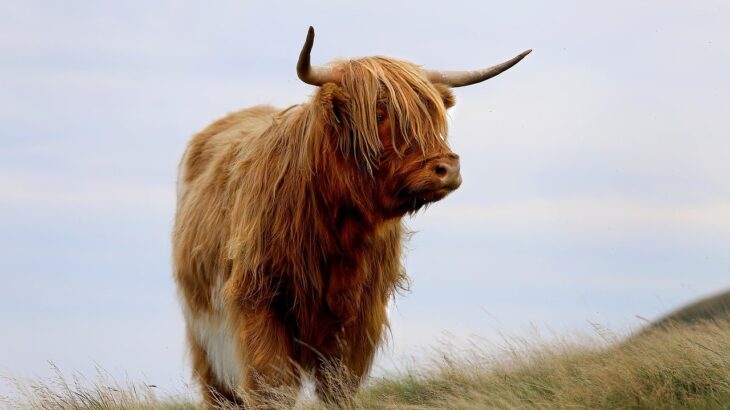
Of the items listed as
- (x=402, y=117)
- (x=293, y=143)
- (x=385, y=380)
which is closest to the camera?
(x=402, y=117)

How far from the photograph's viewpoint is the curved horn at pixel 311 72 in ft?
22.6

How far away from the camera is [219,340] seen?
8.44 meters

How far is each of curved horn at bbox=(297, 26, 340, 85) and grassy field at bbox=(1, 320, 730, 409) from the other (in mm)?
2095

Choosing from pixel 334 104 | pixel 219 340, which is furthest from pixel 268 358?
pixel 334 104

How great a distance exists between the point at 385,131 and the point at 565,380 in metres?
2.15

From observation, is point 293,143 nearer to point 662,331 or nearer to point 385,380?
point 385,380

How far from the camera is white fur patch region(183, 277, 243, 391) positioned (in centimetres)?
797

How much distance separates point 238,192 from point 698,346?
3.22m

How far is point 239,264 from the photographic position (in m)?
7.67

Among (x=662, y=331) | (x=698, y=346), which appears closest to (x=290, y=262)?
(x=698, y=346)

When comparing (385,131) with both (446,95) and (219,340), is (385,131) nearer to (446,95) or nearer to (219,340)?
(446,95)

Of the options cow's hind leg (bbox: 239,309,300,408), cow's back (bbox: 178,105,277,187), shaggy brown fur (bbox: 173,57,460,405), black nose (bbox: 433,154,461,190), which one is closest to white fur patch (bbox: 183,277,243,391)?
shaggy brown fur (bbox: 173,57,460,405)

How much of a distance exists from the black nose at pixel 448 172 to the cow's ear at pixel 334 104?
0.66m

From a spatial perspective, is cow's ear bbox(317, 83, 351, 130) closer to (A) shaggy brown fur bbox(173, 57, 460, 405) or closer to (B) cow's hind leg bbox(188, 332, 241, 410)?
A: (A) shaggy brown fur bbox(173, 57, 460, 405)
